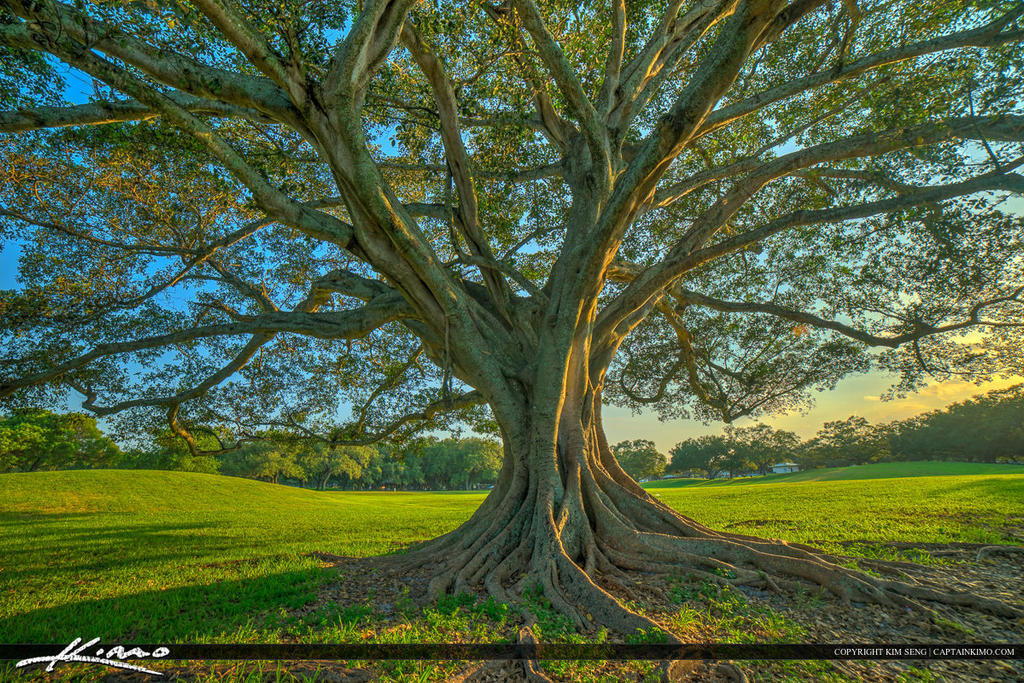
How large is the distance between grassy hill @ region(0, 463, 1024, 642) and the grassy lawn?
0.08 feet

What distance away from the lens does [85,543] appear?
9531 mm

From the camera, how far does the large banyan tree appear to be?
4.70 metres

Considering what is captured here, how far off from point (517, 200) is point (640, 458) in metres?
72.6

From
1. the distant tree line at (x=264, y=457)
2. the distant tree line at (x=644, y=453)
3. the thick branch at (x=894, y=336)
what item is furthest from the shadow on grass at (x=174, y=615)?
the distant tree line at (x=644, y=453)

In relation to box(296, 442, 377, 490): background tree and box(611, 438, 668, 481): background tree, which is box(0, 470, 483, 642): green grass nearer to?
box(296, 442, 377, 490): background tree

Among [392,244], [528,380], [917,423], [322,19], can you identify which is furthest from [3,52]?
[917,423]

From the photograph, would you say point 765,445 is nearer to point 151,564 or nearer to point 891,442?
point 891,442

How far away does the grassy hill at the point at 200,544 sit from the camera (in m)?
4.34

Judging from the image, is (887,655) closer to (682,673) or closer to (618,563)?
(682,673)

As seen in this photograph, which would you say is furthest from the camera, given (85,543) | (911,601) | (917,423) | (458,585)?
(917,423)

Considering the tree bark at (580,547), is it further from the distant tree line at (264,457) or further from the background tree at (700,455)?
the background tree at (700,455)

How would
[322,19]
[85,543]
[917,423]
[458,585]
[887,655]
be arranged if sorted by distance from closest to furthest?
1. [887,655]
2. [458,585]
3. [322,19]
4. [85,543]
5. [917,423]

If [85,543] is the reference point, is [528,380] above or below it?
above

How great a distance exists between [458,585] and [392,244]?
15.0 ft
